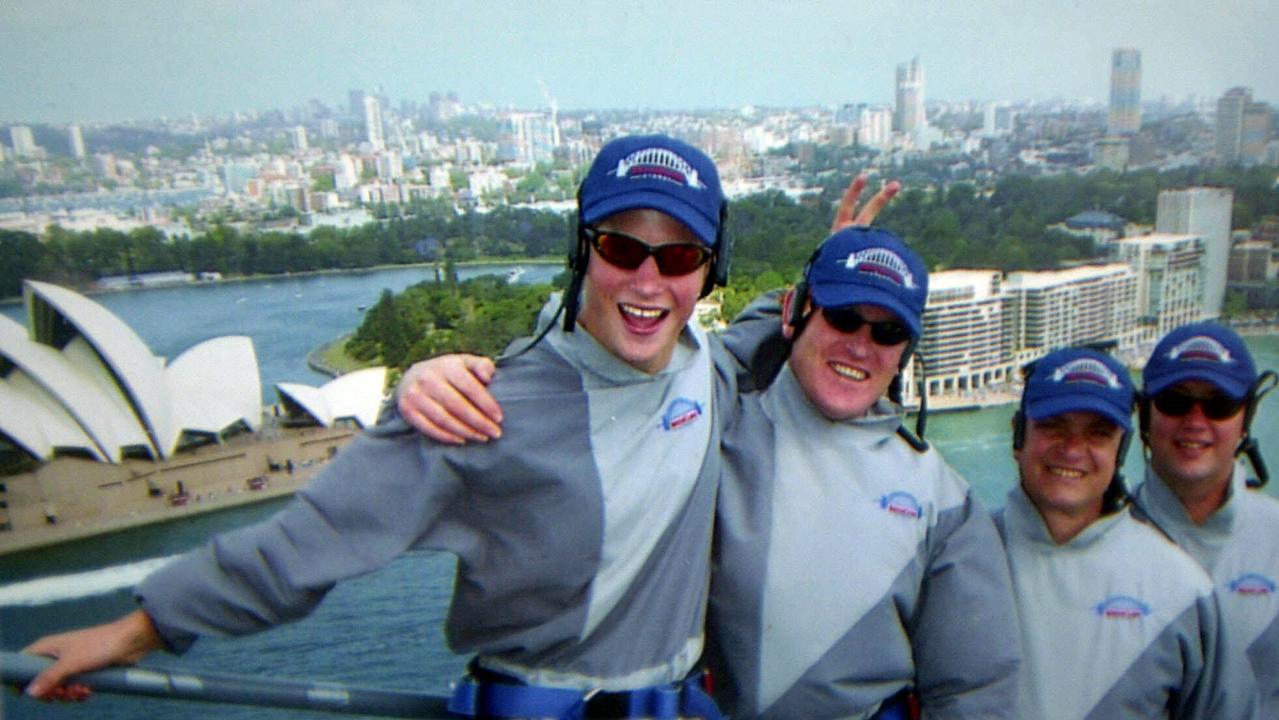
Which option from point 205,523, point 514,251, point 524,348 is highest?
point 524,348

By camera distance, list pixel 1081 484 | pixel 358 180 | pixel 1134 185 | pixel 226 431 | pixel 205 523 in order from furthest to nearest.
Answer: pixel 226 431 < pixel 358 180 < pixel 1134 185 < pixel 205 523 < pixel 1081 484

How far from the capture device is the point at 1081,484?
103cm

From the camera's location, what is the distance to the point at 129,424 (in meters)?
9.50

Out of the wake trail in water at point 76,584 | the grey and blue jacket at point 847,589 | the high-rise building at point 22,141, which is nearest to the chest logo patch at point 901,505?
the grey and blue jacket at point 847,589

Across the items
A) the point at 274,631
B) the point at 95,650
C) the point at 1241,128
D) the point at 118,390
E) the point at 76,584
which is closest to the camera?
the point at 95,650

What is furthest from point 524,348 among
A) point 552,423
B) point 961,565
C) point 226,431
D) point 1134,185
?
point 226,431

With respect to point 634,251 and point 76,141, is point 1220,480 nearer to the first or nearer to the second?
point 634,251

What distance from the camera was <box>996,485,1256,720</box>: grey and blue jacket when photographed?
1016 millimetres

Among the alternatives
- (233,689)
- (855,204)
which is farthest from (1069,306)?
(233,689)

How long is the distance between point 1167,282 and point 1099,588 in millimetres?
5610

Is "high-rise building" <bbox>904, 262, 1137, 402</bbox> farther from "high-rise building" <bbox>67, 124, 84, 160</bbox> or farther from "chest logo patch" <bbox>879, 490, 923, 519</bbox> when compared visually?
"chest logo patch" <bbox>879, 490, 923, 519</bbox>

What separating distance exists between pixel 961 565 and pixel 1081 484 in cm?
22

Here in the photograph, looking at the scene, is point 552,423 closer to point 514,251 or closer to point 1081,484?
point 1081,484

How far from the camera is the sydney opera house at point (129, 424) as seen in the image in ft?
27.9
